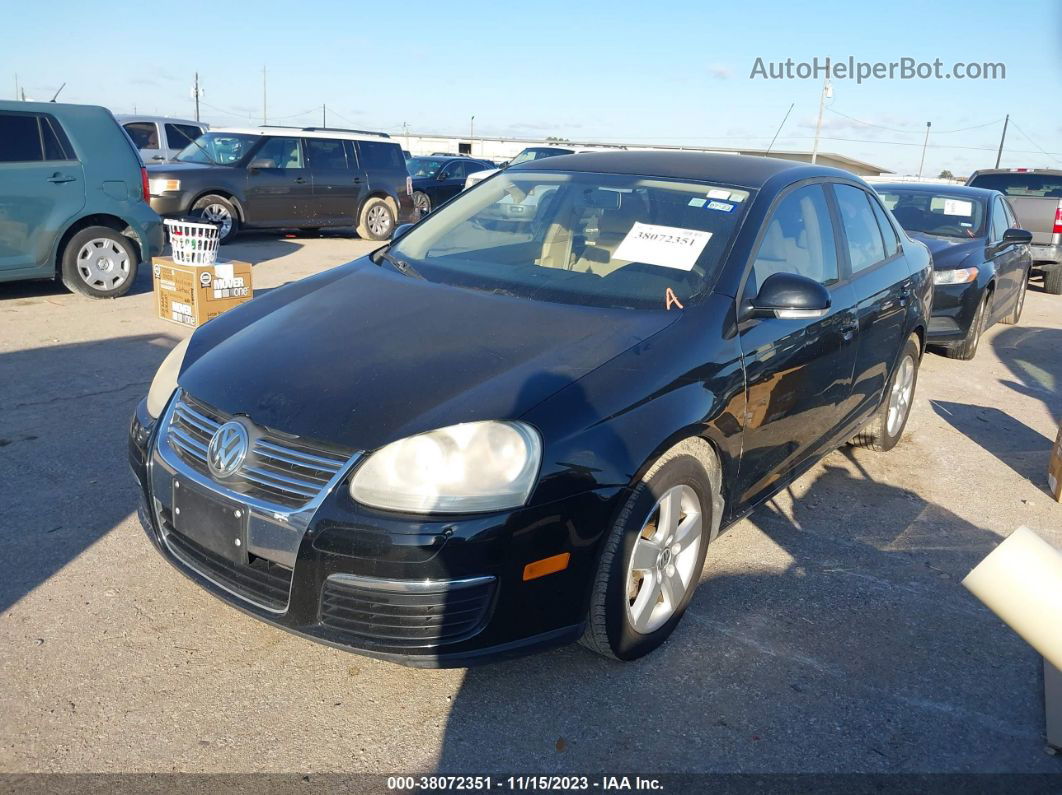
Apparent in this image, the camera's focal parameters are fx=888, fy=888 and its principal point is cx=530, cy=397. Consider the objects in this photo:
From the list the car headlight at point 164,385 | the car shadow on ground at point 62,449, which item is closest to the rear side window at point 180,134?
the car shadow on ground at point 62,449

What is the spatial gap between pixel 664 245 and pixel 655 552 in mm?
1259

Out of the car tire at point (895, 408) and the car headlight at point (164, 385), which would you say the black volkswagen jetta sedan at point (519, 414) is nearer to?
the car headlight at point (164, 385)

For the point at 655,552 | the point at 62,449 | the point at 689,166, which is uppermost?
the point at 689,166

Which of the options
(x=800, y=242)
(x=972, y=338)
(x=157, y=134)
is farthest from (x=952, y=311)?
(x=157, y=134)

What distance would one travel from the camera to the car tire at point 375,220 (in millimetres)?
14875

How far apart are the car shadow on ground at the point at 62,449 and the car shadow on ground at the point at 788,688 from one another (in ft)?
6.22

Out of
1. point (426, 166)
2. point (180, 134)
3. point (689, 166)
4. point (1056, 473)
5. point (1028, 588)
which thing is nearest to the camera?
point (1028, 588)

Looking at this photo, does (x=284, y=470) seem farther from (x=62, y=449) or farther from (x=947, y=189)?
(x=947, y=189)

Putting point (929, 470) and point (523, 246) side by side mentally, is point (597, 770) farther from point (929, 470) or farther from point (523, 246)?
point (929, 470)

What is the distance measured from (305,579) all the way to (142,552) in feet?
4.71

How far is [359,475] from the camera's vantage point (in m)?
2.46

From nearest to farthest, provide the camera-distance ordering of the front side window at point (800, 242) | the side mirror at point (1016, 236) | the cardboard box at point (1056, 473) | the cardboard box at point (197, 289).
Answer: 1. the front side window at point (800, 242)
2. the cardboard box at point (1056, 473)
3. the cardboard box at point (197, 289)
4. the side mirror at point (1016, 236)

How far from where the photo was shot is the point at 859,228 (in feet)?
14.8

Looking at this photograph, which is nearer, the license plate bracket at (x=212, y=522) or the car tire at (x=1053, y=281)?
the license plate bracket at (x=212, y=522)
